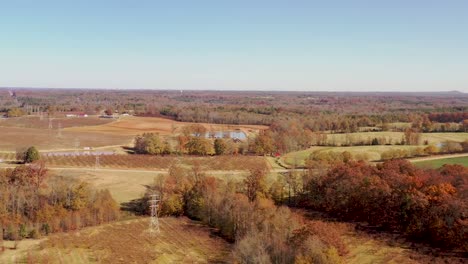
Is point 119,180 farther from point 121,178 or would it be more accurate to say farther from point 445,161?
point 445,161

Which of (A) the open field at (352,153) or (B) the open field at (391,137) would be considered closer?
(A) the open field at (352,153)

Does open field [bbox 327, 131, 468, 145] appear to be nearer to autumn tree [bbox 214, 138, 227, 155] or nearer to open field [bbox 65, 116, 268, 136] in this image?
open field [bbox 65, 116, 268, 136]

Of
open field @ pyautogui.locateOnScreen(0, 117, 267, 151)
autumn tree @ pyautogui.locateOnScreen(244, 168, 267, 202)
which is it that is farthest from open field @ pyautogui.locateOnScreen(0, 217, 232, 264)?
open field @ pyautogui.locateOnScreen(0, 117, 267, 151)

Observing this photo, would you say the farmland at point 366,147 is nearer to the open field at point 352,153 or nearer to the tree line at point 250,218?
the open field at point 352,153

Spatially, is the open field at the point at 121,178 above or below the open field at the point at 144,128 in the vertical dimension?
below

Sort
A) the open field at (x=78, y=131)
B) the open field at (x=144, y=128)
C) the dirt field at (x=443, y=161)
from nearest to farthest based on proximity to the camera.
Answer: the dirt field at (x=443, y=161) < the open field at (x=78, y=131) < the open field at (x=144, y=128)

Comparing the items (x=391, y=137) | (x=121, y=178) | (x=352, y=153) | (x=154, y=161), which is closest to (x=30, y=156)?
(x=121, y=178)

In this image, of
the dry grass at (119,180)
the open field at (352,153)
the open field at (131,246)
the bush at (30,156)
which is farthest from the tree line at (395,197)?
the bush at (30,156)

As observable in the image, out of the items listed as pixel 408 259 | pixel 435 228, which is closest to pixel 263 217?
pixel 408 259

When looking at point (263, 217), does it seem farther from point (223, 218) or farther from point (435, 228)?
point (435, 228)
